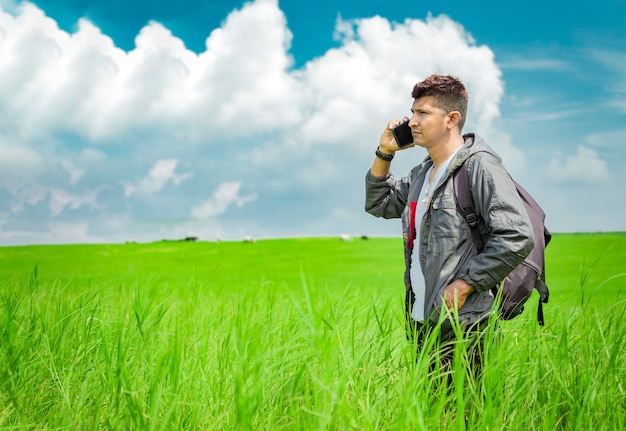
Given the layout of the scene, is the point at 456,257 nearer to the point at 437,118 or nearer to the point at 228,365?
the point at 437,118

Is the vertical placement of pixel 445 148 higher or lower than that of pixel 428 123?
lower

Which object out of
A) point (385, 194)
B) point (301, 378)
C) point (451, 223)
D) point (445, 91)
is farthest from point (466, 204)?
point (301, 378)

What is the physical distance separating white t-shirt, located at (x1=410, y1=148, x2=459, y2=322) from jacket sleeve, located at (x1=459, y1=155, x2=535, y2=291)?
0.89 ft

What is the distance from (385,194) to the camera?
375 centimetres

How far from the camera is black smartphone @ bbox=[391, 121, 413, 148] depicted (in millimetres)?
3424

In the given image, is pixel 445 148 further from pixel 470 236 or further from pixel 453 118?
pixel 470 236

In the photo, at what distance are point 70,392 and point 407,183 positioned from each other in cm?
245

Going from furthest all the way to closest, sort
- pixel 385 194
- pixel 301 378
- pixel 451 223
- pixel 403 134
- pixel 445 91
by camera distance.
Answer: pixel 385 194 < pixel 403 134 < pixel 445 91 < pixel 451 223 < pixel 301 378

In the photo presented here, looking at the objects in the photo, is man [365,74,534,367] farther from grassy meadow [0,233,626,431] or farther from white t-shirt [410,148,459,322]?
grassy meadow [0,233,626,431]

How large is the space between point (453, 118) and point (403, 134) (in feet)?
1.25

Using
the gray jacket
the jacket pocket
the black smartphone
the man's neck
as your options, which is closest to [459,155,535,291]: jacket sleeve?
the gray jacket

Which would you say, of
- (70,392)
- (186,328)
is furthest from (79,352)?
(186,328)

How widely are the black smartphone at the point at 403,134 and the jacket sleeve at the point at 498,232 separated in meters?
0.67

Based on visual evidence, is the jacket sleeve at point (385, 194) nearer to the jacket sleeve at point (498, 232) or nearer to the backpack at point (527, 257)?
the backpack at point (527, 257)
